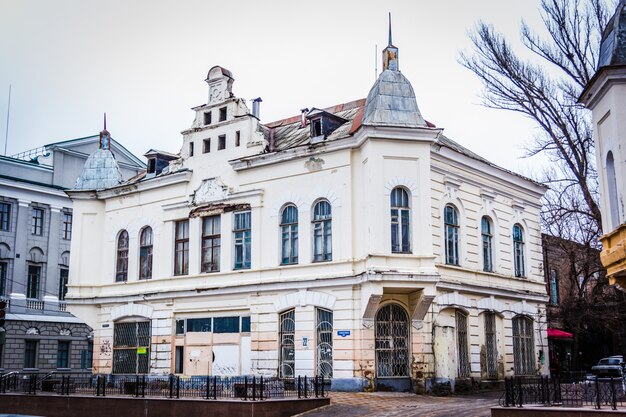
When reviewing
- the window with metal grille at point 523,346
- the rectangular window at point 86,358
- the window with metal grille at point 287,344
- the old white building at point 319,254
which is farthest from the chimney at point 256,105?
the rectangular window at point 86,358

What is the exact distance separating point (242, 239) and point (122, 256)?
746 cm

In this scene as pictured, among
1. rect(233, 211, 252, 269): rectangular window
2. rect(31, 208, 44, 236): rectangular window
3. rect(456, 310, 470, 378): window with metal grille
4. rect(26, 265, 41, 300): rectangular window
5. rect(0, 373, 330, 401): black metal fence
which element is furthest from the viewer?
rect(31, 208, 44, 236): rectangular window

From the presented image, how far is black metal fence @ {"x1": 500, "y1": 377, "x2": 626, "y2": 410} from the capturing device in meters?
15.9

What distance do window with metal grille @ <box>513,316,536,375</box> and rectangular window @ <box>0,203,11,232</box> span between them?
29.6m

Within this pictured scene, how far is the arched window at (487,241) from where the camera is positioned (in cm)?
2998

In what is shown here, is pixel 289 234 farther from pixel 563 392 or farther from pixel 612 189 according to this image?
pixel 612 189

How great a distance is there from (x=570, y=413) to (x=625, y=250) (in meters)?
3.57

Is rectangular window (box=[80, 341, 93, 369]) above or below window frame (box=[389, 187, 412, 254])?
below

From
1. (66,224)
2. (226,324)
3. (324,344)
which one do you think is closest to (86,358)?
(66,224)

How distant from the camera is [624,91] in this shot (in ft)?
53.8

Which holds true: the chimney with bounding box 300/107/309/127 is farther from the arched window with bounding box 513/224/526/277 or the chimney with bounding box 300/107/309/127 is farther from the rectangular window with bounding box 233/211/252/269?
the arched window with bounding box 513/224/526/277

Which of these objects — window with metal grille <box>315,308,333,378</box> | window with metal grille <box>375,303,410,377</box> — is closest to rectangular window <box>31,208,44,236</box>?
window with metal grille <box>315,308,333,378</box>

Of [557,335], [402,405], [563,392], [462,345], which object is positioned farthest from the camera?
[557,335]

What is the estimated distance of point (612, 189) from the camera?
57.0 feet
